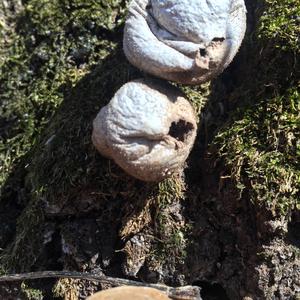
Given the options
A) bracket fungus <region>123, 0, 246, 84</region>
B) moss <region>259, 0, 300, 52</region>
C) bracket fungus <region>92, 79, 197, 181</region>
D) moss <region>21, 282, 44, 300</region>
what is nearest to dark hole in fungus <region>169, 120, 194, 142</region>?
bracket fungus <region>92, 79, 197, 181</region>

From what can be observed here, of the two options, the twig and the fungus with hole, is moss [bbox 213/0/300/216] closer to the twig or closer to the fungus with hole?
the twig

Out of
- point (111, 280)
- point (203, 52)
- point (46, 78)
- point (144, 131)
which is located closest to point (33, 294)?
point (111, 280)

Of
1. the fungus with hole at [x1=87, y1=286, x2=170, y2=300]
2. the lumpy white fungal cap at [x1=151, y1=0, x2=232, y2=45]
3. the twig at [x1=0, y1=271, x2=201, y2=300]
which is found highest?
the lumpy white fungal cap at [x1=151, y1=0, x2=232, y2=45]

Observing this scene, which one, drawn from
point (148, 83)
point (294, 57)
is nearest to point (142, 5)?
point (148, 83)

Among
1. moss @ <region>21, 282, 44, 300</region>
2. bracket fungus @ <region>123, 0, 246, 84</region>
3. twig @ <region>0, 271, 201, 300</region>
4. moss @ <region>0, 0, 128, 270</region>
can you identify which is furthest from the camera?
moss @ <region>0, 0, 128, 270</region>

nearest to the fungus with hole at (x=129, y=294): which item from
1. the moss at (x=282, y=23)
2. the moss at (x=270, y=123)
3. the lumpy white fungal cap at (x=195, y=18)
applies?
the moss at (x=270, y=123)

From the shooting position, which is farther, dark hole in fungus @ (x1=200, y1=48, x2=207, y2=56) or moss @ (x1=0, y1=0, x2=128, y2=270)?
moss @ (x1=0, y1=0, x2=128, y2=270)
